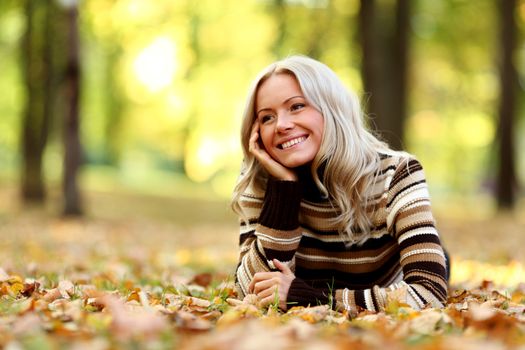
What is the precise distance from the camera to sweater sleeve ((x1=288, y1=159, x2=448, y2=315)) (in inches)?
125

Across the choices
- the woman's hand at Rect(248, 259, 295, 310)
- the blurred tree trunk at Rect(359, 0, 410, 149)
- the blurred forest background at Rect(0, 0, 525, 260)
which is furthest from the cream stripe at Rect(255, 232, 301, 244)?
the blurred tree trunk at Rect(359, 0, 410, 149)

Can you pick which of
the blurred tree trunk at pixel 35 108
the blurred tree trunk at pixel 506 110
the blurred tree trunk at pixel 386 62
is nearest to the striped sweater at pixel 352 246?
the blurred tree trunk at pixel 386 62

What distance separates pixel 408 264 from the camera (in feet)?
10.8

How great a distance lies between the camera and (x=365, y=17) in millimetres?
13000

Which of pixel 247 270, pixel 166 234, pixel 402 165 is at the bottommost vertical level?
pixel 166 234

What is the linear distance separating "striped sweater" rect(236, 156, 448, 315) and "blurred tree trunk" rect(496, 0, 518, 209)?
13.3 metres

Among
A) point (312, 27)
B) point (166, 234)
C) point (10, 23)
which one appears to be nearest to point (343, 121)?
point (166, 234)

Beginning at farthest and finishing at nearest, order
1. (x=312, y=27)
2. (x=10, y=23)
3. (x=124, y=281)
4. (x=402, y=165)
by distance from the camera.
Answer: (x=10, y=23), (x=312, y=27), (x=124, y=281), (x=402, y=165)

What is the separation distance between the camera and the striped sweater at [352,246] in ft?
10.6

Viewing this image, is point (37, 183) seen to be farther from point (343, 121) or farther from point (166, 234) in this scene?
point (343, 121)

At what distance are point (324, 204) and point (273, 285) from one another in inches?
22.3

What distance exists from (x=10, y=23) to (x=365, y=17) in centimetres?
1186

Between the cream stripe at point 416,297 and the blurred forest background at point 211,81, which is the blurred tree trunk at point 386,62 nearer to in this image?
the blurred forest background at point 211,81

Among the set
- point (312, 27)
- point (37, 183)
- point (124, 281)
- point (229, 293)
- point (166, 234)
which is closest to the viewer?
point (229, 293)
